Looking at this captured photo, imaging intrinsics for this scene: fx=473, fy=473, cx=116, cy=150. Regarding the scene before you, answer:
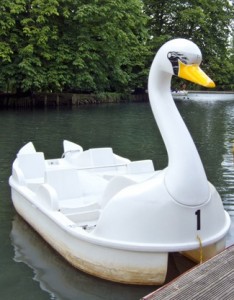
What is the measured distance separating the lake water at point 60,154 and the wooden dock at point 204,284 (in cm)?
→ 66

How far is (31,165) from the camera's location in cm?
751

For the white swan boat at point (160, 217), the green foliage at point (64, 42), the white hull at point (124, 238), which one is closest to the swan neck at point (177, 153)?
the white swan boat at point (160, 217)

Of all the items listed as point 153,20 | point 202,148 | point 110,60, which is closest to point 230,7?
point 153,20

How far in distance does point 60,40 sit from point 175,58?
2425cm

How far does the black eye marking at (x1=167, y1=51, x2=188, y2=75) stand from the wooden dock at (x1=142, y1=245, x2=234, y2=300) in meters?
1.98

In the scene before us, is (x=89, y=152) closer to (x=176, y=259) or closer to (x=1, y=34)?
(x=176, y=259)

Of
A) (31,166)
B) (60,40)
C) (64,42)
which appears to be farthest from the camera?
(64,42)

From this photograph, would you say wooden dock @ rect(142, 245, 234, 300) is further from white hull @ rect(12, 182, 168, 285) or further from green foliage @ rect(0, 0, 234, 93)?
green foliage @ rect(0, 0, 234, 93)

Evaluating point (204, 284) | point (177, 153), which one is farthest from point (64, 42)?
point (204, 284)

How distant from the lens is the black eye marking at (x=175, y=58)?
484 cm

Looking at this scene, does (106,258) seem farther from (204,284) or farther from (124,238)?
(204,284)

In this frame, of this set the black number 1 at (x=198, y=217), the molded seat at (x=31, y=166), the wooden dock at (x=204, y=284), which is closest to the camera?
the wooden dock at (x=204, y=284)

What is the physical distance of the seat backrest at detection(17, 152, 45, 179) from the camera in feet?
24.4

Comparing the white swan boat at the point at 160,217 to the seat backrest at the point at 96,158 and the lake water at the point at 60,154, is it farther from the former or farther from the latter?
the seat backrest at the point at 96,158
